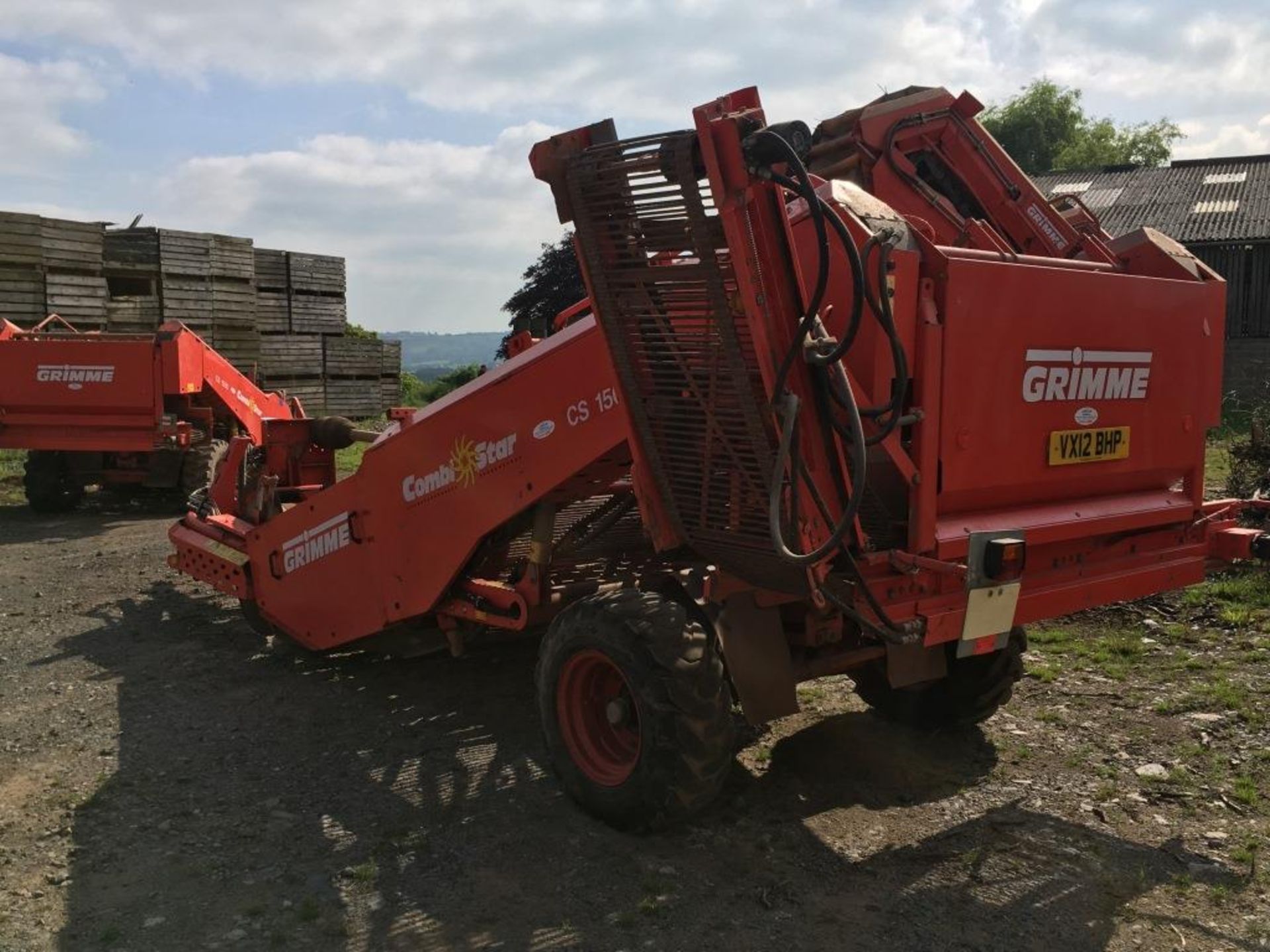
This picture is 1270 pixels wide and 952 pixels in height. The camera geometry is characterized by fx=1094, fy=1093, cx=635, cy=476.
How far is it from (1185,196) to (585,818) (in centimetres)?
2252

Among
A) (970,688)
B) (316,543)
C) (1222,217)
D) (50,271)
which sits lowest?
(970,688)

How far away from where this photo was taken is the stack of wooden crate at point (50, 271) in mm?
12938

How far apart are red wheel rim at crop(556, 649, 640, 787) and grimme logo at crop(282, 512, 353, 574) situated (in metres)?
1.64

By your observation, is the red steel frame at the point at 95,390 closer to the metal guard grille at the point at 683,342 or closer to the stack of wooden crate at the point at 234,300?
the stack of wooden crate at the point at 234,300

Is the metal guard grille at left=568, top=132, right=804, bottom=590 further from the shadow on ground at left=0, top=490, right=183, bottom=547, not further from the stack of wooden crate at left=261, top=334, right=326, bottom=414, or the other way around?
the stack of wooden crate at left=261, top=334, right=326, bottom=414

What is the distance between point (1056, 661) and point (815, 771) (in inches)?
74.5

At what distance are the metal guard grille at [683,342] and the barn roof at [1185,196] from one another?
1912cm

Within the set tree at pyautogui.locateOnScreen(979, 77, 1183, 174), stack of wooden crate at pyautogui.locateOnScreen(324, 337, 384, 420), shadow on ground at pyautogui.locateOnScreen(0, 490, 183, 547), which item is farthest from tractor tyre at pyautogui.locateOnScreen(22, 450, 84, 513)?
tree at pyautogui.locateOnScreen(979, 77, 1183, 174)

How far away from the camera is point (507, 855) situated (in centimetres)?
356

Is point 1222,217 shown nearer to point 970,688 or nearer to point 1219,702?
point 1219,702

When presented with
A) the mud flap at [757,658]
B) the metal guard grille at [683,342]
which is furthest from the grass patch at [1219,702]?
the metal guard grille at [683,342]

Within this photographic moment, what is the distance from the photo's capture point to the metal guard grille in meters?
3.26

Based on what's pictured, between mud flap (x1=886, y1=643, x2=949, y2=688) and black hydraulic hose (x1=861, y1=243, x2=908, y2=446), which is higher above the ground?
black hydraulic hose (x1=861, y1=243, x2=908, y2=446)

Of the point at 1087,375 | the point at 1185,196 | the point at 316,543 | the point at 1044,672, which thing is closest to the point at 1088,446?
the point at 1087,375
